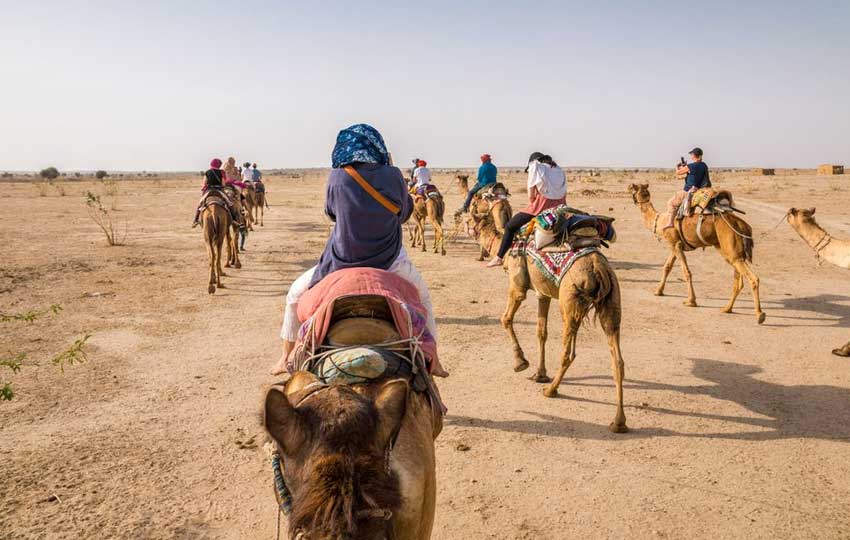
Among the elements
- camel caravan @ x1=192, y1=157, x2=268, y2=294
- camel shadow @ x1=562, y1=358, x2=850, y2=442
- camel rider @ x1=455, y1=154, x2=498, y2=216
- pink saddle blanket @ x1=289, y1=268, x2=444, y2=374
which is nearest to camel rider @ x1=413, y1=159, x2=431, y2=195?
camel rider @ x1=455, y1=154, x2=498, y2=216

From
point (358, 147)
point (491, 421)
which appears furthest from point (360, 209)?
point (491, 421)

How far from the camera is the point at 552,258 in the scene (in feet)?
19.9

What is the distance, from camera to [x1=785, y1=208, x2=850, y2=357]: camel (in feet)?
22.6

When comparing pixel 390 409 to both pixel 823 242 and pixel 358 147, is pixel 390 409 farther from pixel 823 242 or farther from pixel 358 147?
pixel 823 242

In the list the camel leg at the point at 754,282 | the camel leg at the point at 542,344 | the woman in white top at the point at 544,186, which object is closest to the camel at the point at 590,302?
the camel leg at the point at 542,344

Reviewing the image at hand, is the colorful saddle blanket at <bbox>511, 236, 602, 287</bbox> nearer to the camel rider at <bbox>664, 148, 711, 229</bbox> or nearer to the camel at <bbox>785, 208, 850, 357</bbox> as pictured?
the camel at <bbox>785, 208, 850, 357</bbox>

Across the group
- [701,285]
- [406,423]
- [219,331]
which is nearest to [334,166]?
[406,423]

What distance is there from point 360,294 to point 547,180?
5480 mm

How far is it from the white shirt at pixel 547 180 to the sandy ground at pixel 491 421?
7.31 feet

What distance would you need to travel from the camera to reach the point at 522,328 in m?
8.53

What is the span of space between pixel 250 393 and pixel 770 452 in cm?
535

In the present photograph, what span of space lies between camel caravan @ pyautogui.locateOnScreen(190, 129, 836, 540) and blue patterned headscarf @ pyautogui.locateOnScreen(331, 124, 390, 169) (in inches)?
0.4

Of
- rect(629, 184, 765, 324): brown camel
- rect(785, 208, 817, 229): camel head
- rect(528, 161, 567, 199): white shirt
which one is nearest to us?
rect(785, 208, 817, 229): camel head

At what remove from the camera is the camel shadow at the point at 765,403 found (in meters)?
5.23
